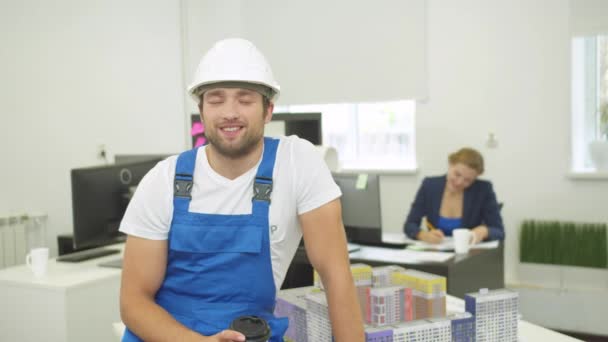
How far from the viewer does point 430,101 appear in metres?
5.07

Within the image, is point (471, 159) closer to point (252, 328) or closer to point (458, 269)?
point (458, 269)

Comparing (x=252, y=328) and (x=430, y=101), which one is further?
(x=430, y=101)

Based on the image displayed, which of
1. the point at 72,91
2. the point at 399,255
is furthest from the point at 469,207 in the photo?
the point at 72,91

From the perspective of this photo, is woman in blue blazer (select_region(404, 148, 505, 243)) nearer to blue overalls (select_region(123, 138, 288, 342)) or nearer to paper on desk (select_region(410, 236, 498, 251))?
paper on desk (select_region(410, 236, 498, 251))

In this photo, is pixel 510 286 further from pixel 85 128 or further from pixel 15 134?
pixel 15 134

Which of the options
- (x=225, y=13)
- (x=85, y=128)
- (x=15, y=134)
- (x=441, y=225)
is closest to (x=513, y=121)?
(x=441, y=225)

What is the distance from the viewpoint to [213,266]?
1423mm

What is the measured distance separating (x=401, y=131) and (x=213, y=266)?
4.14 metres

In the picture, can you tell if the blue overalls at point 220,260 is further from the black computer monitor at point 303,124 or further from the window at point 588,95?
the window at point 588,95

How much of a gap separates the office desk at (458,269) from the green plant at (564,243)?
1.30 m

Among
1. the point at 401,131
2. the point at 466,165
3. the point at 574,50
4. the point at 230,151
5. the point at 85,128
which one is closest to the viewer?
the point at 230,151

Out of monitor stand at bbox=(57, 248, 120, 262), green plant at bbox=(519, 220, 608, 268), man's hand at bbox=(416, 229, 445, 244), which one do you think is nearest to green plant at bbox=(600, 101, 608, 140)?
green plant at bbox=(519, 220, 608, 268)

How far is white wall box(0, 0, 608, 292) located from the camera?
15.1 feet

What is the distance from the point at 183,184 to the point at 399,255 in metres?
1.92
